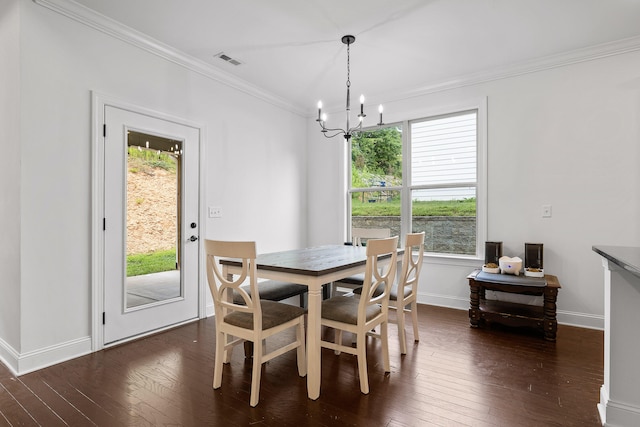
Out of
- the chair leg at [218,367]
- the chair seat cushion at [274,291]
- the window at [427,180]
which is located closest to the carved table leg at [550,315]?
the window at [427,180]

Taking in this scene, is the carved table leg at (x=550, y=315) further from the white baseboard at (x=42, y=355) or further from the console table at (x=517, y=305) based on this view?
the white baseboard at (x=42, y=355)

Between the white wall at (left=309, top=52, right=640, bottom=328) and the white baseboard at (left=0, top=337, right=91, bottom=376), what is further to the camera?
the white wall at (left=309, top=52, right=640, bottom=328)

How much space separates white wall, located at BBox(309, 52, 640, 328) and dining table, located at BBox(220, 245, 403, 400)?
2.10m

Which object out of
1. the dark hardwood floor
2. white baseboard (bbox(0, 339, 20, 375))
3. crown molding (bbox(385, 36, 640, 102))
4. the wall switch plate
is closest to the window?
crown molding (bbox(385, 36, 640, 102))

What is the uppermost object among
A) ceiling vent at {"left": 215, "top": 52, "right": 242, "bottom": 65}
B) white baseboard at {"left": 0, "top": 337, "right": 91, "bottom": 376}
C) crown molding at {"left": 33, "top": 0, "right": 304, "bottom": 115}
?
ceiling vent at {"left": 215, "top": 52, "right": 242, "bottom": 65}

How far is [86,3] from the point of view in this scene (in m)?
2.61

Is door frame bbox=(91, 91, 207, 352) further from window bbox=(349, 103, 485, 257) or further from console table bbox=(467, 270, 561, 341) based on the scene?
console table bbox=(467, 270, 561, 341)

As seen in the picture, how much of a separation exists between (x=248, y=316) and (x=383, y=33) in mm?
2600

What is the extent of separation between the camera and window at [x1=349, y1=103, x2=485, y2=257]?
407 centimetres

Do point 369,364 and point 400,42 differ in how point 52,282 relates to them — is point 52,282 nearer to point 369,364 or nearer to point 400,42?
point 369,364

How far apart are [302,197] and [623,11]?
3.90 metres

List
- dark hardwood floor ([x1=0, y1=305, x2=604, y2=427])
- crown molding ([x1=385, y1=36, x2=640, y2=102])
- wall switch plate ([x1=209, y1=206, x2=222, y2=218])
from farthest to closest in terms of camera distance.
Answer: wall switch plate ([x1=209, y1=206, x2=222, y2=218]), crown molding ([x1=385, y1=36, x2=640, y2=102]), dark hardwood floor ([x1=0, y1=305, x2=604, y2=427])

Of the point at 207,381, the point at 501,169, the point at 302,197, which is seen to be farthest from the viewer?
the point at 302,197

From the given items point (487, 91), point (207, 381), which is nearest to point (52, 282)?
point (207, 381)
